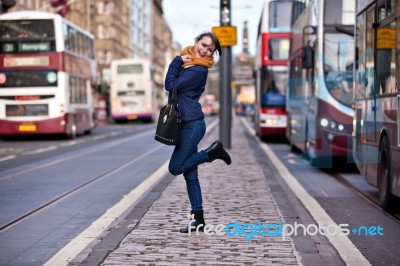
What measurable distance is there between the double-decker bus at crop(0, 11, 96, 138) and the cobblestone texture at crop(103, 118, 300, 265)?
1868 cm

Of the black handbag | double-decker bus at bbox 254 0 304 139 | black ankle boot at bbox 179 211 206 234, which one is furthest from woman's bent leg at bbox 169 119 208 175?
double-decker bus at bbox 254 0 304 139

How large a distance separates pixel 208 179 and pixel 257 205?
3.70 metres

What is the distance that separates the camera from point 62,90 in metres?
31.4

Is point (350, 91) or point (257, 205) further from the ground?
point (350, 91)

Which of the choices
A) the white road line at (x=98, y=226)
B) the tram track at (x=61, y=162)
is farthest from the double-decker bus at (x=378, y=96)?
the tram track at (x=61, y=162)

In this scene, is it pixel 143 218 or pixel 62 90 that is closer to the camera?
pixel 143 218

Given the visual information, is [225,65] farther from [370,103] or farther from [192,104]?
[192,104]

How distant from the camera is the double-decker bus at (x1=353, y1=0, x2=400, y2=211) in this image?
948 centimetres

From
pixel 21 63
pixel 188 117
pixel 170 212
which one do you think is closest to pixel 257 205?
pixel 170 212

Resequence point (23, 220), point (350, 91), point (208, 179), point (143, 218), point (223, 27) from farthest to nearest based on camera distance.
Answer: point (223, 27) → point (350, 91) → point (208, 179) → point (23, 220) → point (143, 218)

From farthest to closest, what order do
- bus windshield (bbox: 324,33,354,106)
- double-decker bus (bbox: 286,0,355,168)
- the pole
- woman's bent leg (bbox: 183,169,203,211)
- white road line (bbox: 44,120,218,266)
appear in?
the pole < bus windshield (bbox: 324,33,354,106) < double-decker bus (bbox: 286,0,355,168) < woman's bent leg (bbox: 183,169,203,211) < white road line (bbox: 44,120,218,266)

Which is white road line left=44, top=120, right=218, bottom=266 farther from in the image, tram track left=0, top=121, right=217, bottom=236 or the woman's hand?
the woman's hand

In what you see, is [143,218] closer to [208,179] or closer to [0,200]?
[0,200]

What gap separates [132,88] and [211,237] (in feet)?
170
